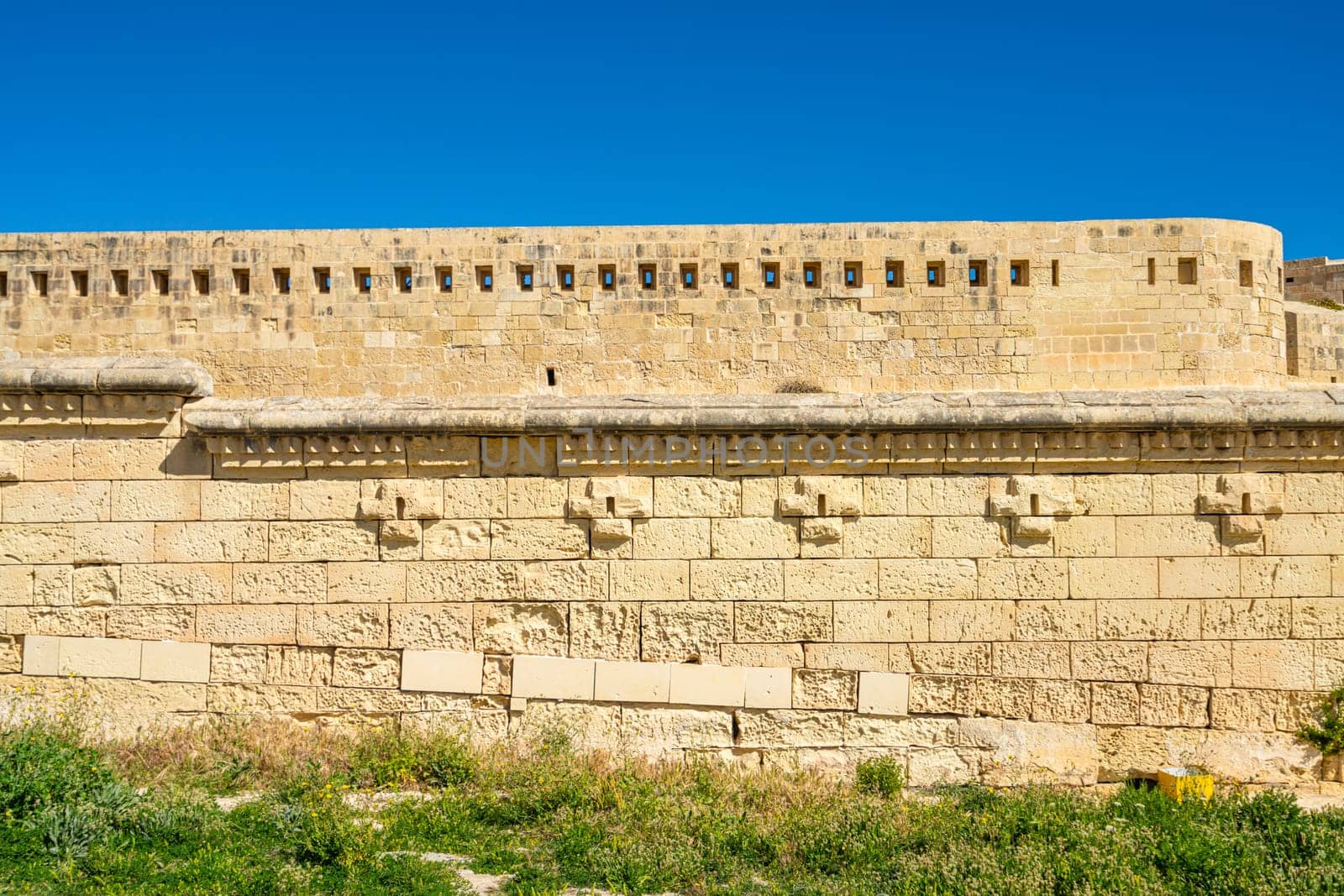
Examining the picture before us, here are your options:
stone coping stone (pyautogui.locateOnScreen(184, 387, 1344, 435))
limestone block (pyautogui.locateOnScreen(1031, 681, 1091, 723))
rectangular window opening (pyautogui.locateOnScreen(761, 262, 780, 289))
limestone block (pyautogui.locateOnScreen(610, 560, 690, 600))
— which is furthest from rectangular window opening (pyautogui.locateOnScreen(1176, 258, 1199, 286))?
limestone block (pyautogui.locateOnScreen(610, 560, 690, 600))

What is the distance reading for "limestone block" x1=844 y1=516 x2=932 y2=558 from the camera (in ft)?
17.3

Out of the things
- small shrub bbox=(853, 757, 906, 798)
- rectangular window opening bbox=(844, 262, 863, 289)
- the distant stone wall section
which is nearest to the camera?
small shrub bbox=(853, 757, 906, 798)

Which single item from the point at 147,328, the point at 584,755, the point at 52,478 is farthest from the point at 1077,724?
the point at 147,328

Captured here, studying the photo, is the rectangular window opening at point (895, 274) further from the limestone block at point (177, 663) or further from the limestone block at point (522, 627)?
the limestone block at point (177, 663)

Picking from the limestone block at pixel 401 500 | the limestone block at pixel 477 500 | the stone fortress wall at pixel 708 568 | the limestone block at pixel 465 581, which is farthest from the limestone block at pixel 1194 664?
the limestone block at pixel 401 500

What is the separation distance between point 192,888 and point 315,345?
11955 millimetres

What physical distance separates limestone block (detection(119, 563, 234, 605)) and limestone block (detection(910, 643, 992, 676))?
12.4 feet

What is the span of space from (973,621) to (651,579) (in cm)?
174

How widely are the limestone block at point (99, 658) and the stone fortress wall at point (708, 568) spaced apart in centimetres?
1

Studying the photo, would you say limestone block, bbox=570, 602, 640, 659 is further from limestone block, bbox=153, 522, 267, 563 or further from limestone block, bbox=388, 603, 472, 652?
limestone block, bbox=153, 522, 267, 563

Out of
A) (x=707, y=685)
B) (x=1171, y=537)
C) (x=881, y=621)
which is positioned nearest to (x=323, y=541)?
(x=707, y=685)

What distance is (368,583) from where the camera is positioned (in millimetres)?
5410

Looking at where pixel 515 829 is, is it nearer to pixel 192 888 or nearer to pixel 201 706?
pixel 192 888

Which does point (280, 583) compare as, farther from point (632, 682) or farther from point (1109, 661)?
point (1109, 661)
